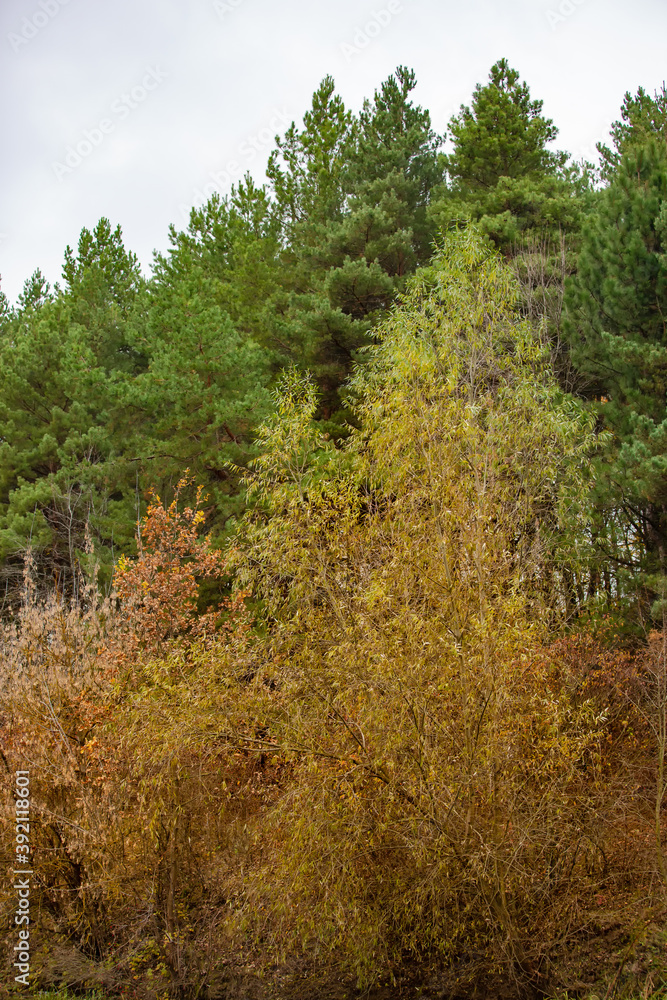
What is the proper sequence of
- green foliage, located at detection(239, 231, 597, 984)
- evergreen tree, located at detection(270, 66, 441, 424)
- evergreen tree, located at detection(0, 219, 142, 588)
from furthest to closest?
evergreen tree, located at detection(0, 219, 142, 588) < evergreen tree, located at detection(270, 66, 441, 424) < green foliage, located at detection(239, 231, 597, 984)

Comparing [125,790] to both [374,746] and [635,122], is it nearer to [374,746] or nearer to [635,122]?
[374,746]

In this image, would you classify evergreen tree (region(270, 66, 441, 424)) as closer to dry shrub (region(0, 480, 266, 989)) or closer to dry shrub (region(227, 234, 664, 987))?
dry shrub (region(227, 234, 664, 987))

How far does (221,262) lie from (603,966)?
1811cm

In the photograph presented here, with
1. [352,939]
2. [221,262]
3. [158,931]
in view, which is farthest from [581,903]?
[221,262]

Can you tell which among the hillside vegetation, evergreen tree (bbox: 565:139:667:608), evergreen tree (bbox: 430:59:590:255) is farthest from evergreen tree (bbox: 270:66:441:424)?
the hillside vegetation

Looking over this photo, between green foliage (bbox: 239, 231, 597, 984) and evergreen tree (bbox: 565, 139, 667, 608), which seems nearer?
green foliage (bbox: 239, 231, 597, 984)

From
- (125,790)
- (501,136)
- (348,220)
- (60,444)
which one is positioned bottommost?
(125,790)

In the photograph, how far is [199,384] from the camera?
12.9 metres

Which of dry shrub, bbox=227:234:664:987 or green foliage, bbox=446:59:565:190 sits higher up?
green foliage, bbox=446:59:565:190

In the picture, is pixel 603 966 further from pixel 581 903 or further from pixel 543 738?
pixel 543 738

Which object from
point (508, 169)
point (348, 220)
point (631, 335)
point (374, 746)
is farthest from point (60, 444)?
point (374, 746)

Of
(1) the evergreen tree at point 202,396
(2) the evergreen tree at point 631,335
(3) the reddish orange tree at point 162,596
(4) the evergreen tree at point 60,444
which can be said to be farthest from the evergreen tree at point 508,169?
(4) the evergreen tree at point 60,444

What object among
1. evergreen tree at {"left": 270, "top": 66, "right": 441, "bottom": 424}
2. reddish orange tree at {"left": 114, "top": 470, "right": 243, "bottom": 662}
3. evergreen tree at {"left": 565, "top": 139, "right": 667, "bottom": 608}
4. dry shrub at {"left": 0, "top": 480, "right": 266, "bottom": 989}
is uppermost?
evergreen tree at {"left": 270, "top": 66, "right": 441, "bottom": 424}

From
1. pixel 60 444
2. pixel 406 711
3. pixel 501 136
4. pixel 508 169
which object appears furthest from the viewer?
pixel 60 444
